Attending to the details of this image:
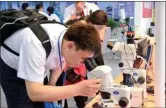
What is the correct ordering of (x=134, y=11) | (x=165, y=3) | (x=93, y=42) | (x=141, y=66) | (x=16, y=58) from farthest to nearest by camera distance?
1. (x=134, y=11)
2. (x=141, y=66)
3. (x=16, y=58)
4. (x=93, y=42)
5. (x=165, y=3)

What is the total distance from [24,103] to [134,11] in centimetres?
521

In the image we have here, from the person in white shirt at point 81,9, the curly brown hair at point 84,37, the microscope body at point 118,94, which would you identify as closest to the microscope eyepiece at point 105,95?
the microscope body at point 118,94

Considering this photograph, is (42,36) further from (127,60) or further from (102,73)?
(127,60)

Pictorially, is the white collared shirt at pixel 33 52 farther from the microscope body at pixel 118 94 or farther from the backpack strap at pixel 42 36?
the microscope body at pixel 118 94

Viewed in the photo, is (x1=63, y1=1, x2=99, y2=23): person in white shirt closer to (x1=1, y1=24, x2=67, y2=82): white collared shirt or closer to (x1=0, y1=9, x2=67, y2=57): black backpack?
(x1=0, y1=9, x2=67, y2=57): black backpack

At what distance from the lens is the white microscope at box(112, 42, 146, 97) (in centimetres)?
167

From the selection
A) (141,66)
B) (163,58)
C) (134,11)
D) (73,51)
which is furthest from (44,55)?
(134,11)

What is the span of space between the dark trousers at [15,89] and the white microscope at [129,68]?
1.97ft

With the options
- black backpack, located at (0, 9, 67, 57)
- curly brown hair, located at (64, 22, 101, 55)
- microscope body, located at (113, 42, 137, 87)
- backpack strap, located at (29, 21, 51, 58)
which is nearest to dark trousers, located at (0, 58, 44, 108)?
black backpack, located at (0, 9, 67, 57)

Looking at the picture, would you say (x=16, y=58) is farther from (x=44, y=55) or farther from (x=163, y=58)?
(x=163, y=58)

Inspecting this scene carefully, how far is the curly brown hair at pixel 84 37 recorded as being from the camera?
114 cm

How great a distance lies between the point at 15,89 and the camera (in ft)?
4.62

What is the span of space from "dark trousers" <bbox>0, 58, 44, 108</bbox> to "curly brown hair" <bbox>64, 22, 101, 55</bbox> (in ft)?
1.31

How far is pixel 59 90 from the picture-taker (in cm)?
118
